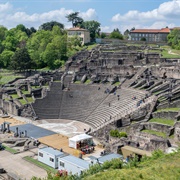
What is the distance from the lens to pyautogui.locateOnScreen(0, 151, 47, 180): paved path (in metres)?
26.1

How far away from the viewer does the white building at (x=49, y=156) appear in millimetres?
27656

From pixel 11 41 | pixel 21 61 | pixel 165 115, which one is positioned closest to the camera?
pixel 165 115

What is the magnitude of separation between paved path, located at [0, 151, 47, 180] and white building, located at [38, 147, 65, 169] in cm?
112

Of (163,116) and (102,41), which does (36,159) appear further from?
(102,41)

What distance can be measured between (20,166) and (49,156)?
9.79ft

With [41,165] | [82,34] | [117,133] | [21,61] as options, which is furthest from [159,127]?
[82,34]

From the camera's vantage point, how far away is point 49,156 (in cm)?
2805

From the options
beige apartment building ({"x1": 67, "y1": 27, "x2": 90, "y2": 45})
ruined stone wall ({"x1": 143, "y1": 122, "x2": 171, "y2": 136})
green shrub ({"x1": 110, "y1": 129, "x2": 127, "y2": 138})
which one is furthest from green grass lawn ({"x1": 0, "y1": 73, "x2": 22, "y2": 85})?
ruined stone wall ({"x1": 143, "y1": 122, "x2": 171, "y2": 136})

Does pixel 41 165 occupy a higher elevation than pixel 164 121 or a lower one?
→ lower

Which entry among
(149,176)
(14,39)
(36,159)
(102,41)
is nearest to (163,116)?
(36,159)

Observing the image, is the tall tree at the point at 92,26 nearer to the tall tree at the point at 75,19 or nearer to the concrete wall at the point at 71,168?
the tall tree at the point at 75,19

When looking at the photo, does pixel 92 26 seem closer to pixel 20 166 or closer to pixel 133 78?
pixel 133 78

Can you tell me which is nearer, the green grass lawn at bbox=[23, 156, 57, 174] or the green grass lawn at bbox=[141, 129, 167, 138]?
the green grass lawn at bbox=[23, 156, 57, 174]

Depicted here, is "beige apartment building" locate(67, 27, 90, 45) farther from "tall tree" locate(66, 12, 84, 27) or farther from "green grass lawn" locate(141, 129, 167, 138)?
"green grass lawn" locate(141, 129, 167, 138)
